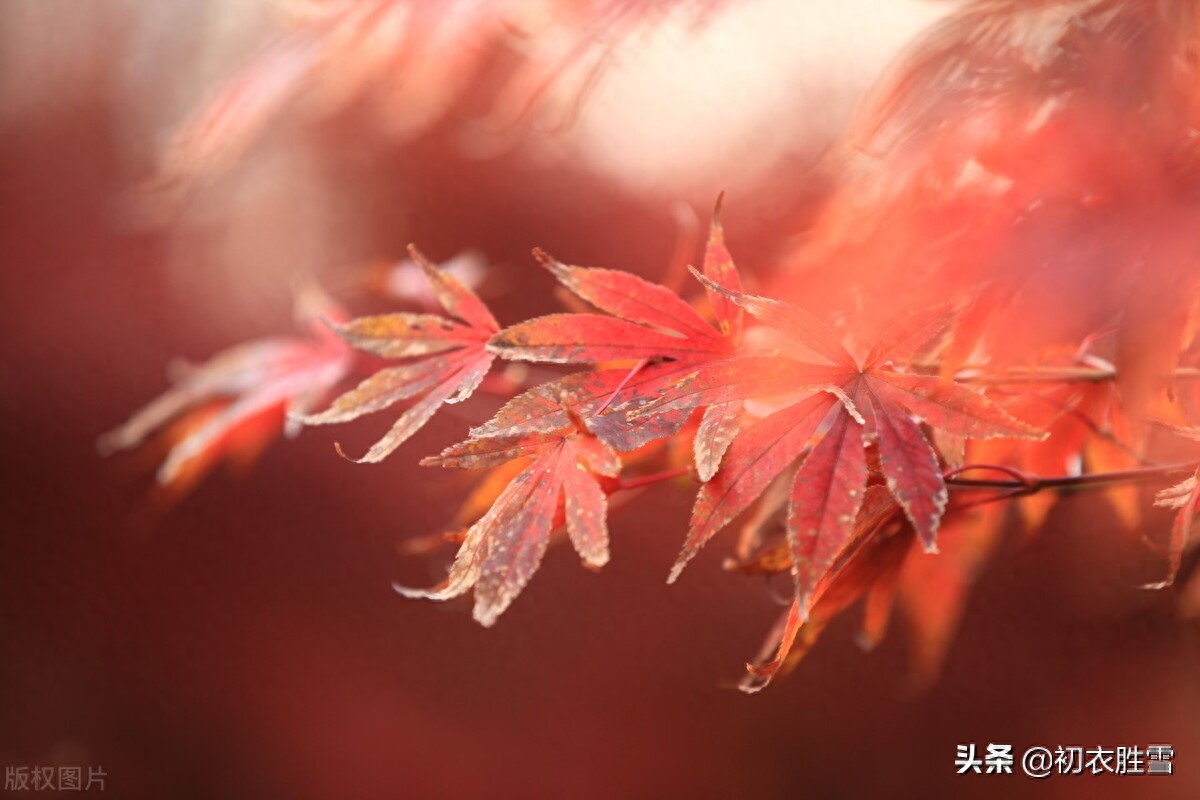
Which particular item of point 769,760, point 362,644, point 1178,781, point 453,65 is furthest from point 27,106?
point 1178,781

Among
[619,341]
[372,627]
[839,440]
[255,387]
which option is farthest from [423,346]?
[372,627]

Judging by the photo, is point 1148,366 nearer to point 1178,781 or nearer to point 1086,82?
point 1086,82

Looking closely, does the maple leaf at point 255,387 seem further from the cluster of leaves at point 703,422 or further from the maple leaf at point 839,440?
the maple leaf at point 839,440

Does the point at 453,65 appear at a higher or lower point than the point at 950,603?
higher

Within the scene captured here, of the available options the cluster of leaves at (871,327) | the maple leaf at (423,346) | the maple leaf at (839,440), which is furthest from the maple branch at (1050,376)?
the maple leaf at (423,346)

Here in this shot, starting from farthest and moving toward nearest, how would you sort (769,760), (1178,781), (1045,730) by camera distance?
(769,760) < (1045,730) < (1178,781)

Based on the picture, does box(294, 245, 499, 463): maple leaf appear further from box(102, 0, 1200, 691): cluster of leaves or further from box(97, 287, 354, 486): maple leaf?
box(97, 287, 354, 486): maple leaf
